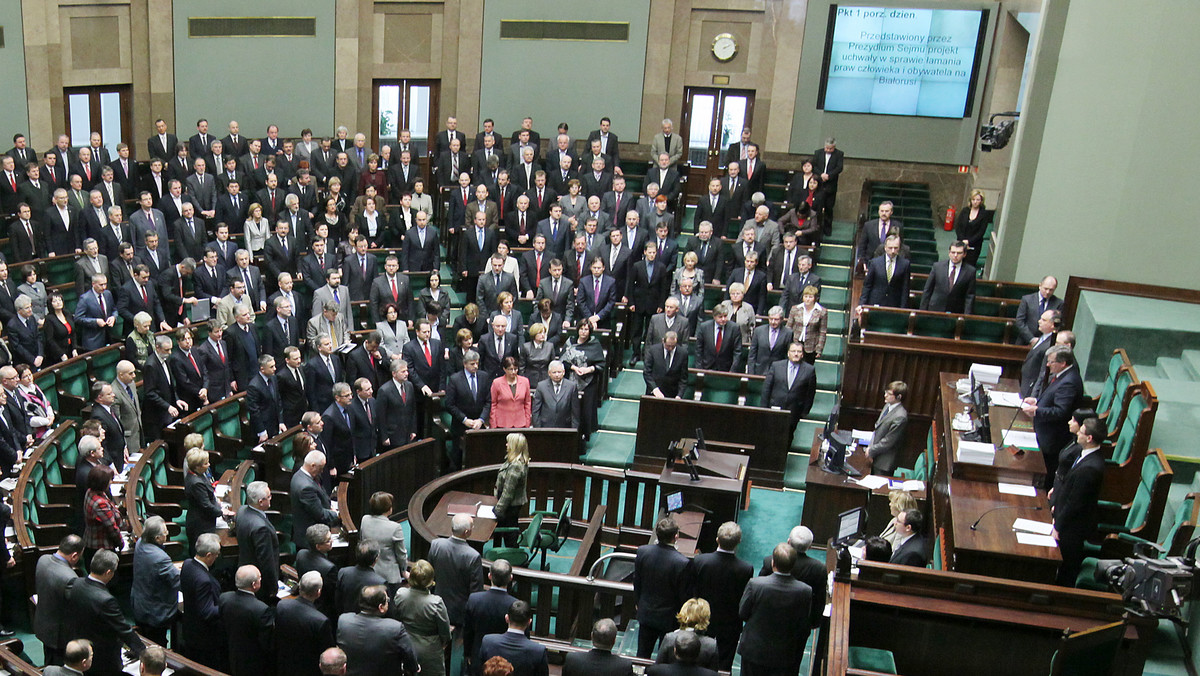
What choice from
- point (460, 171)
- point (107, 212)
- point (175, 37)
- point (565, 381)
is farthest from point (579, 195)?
point (175, 37)

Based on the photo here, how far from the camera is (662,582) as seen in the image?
5.93m

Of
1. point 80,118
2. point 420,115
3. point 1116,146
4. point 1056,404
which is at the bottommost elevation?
point 1056,404

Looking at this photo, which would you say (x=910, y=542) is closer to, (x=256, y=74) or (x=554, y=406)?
(x=554, y=406)

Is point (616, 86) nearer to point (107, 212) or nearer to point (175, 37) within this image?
point (175, 37)

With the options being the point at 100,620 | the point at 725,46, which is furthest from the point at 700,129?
the point at 100,620

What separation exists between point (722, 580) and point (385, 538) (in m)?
1.96

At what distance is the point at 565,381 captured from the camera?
911 cm

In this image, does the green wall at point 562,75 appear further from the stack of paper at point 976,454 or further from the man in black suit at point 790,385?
the stack of paper at point 976,454

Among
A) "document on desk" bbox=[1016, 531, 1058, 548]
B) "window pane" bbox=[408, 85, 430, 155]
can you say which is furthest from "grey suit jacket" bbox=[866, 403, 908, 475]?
"window pane" bbox=[408, 85, 430, 155]

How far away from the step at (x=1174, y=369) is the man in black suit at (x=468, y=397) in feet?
16.8

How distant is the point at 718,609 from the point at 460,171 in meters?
8.50

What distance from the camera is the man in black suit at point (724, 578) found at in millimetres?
5840

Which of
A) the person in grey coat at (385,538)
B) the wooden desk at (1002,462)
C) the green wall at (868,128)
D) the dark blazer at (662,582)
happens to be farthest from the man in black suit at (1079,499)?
the green wall at (868,128)

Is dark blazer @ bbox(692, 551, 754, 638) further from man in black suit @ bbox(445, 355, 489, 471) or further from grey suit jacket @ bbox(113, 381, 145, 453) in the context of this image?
grey suit jacket @ bbox(113, 381, 145, 453)
